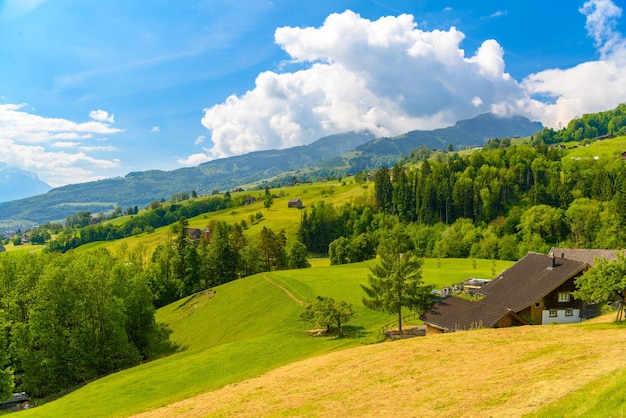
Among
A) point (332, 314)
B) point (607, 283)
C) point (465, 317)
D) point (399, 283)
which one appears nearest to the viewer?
point (607, 283)

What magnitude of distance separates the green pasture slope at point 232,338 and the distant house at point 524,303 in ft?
34.1

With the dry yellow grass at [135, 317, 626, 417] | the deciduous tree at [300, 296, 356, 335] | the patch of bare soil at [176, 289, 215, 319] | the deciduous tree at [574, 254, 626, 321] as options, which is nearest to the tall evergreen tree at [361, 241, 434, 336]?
the deciduous tree at [300, 296, 356, 335]

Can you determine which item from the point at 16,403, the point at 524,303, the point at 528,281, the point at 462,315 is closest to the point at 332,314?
the point at 462,315

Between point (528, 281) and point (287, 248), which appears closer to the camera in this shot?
point (528, 281)

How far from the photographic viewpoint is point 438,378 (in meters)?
27.7

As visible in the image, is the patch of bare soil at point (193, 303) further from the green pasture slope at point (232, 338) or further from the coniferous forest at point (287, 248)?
the coniferous forest at point (287, 248)

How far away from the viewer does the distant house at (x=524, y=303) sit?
5050 centimetres

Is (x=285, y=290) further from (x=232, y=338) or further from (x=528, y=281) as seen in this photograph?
(x=528, y=281)

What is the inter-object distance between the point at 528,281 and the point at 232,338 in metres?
47.0

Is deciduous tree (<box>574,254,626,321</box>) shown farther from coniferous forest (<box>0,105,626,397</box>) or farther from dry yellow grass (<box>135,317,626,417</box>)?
coniferous forest (<box>0,105,626,397</box>)

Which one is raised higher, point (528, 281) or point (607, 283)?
point (607, 283)

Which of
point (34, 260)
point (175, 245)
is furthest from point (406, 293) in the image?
point (175, 245)

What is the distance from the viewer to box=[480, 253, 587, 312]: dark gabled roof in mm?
56719

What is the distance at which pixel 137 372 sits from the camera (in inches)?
2154
